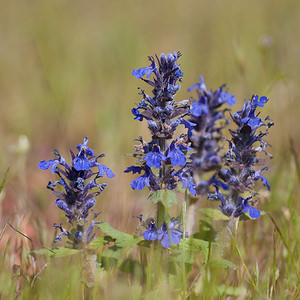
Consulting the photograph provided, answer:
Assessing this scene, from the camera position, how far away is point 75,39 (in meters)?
10.2

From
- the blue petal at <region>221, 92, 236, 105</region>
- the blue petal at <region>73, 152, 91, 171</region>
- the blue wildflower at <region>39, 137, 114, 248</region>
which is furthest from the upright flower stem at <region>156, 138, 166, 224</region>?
the blue petal at <region>221, 92, 236, 105</region>

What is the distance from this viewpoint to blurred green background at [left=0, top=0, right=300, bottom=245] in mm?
5164

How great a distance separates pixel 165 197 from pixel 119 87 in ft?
18.7

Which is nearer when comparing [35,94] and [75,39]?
[35,94]

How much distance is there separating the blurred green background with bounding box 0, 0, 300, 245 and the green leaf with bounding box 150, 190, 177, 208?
3.11ft

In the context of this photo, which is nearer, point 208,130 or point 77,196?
point 77,196

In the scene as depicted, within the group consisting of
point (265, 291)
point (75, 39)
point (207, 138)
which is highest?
point (75, 39)

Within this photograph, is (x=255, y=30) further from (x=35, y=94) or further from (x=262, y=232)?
(x=262, y=232)

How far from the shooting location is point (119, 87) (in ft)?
26.2

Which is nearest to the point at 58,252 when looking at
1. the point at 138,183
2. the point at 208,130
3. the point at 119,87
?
the point at 138,183

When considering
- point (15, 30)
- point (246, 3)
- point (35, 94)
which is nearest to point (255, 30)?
point (246, 3)

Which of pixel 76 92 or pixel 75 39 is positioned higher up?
pixel 75 39

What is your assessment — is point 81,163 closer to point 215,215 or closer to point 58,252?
point 58,252

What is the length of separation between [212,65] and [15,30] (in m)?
5.82
